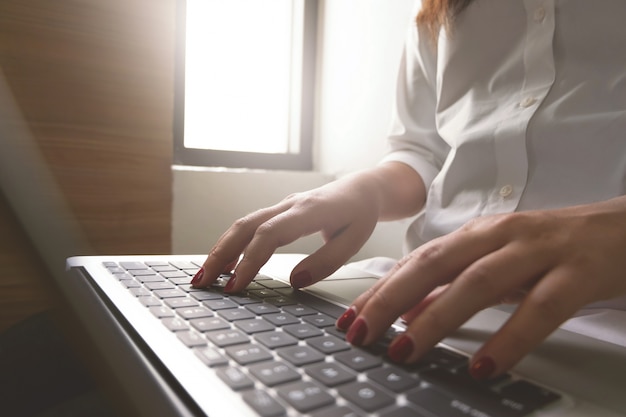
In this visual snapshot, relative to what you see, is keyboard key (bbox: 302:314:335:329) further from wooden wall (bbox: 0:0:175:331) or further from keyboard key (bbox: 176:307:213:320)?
wooden wall (bbox: 0:0:175:331)

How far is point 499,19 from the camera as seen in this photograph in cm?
58

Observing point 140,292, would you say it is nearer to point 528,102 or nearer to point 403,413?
point 403,413

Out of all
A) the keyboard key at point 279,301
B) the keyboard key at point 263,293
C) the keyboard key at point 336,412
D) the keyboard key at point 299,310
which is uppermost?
the keyboard key at point 336,412

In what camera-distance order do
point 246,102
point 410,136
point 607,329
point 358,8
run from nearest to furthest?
point 607,329 < point 410,136 < point 358,8 < point 246,102

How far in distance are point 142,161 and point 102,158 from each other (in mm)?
73

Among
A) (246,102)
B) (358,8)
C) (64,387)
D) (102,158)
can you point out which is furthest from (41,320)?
(358,8)

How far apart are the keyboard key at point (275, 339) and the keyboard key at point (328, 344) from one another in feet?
0.04

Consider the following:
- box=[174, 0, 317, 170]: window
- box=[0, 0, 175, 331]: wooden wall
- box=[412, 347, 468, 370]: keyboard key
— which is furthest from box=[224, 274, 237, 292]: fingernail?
box=[174, 0, 317, 170]: window

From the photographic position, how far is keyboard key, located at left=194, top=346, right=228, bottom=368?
0.73ft

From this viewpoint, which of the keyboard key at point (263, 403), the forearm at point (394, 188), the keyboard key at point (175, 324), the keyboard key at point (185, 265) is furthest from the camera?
the forearm at point (394, 188)

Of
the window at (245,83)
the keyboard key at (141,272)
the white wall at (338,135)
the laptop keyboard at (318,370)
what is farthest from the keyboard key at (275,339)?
the window at (245,83)

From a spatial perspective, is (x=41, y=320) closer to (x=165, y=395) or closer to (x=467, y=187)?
(x=165, y=395)

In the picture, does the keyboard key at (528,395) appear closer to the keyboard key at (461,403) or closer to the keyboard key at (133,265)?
the keyboard key at (461,403)

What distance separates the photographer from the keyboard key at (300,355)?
0.76 feet
